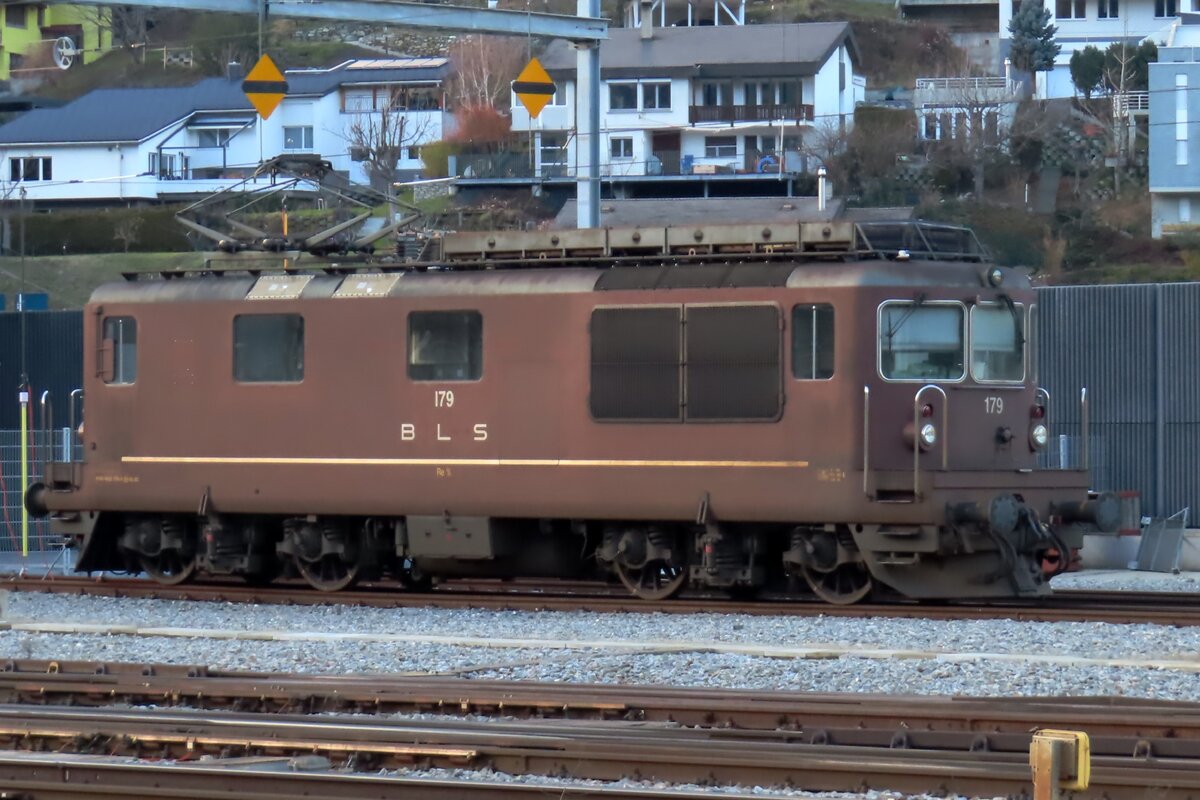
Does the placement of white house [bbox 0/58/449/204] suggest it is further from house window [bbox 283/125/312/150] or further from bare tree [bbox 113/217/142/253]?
bare tree [bbox 113/217/142/253]

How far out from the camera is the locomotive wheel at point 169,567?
1975 cm

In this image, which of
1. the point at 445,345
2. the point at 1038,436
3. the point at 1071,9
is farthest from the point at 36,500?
the point at 1071,9

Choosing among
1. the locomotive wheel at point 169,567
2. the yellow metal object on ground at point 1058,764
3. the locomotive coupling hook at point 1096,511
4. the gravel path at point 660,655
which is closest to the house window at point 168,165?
the locomotive wheel at point 169,567

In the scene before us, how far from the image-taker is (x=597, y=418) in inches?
678

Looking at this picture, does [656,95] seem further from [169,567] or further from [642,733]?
[642,733]

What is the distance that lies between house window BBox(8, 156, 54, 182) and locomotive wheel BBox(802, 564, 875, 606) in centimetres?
7088

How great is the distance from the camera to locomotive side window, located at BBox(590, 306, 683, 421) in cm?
1689

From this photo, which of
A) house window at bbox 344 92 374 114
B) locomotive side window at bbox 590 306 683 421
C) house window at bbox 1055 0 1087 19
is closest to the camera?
locomotive side window at bbox 590 306 683 421

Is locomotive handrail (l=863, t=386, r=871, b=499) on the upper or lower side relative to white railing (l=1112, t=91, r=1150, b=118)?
lower

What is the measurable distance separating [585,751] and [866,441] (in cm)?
750

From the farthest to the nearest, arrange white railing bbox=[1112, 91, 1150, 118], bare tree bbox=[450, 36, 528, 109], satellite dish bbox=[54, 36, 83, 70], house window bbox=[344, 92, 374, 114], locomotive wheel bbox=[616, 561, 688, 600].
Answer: satellite dish bbox=[54, 36, 83, 70] < bare tree bbox=[450, 36, 528, 109] < house window bbox=[344, 92, 374, 114] < white railing bbox=[1112, 91, 1150, 118] < locomotive wheel bbox=[616, 561, 688, 600]

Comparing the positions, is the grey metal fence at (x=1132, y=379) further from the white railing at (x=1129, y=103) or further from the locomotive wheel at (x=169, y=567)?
the white railing at (x=1129, y=103)

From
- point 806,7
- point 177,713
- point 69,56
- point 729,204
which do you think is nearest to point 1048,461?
point 177,713

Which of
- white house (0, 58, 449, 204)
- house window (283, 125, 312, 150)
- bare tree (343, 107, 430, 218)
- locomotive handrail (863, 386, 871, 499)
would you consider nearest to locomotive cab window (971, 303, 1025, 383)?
locomotive handrail (863, 386, 871, 499)
